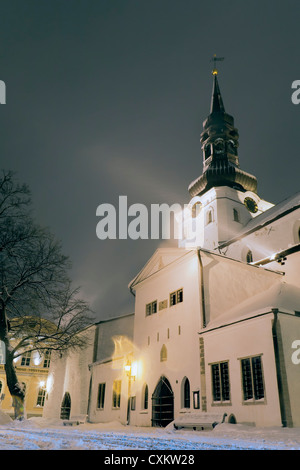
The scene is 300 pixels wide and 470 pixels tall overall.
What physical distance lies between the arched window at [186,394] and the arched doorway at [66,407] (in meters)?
16.7

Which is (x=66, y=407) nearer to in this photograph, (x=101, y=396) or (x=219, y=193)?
(x=101, y=396)

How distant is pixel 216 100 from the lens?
2016 inches

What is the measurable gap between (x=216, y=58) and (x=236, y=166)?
22.7 metres

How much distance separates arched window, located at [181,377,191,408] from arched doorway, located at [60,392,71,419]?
54.7 feet

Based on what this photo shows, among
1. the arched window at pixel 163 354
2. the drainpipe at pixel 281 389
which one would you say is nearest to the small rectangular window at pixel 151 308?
the arched window at pixel 163 354

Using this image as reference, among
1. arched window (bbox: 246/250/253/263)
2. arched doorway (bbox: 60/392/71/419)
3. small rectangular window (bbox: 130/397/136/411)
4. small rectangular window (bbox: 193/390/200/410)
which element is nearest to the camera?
small rectangular window (bbox: 193/390/200/410)

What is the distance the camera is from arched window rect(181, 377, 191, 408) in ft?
56.7

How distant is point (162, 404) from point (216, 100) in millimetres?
43148

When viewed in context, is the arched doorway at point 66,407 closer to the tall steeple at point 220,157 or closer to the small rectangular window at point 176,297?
the small rectangular window at point 176,297

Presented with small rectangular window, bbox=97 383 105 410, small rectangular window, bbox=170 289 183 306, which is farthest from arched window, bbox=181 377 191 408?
small rectangular window, bbox=97 383 105 410

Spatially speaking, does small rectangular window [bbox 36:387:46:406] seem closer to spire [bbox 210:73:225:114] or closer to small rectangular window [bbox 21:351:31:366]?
small rectangular window [bbox 21:351:31:366]
